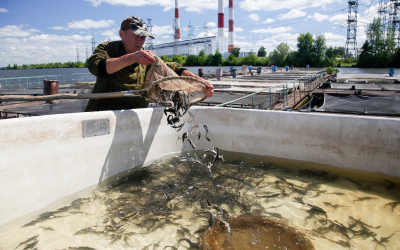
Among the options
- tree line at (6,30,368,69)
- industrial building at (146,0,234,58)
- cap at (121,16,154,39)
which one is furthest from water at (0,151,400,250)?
industrial building at (146,0,234,58)

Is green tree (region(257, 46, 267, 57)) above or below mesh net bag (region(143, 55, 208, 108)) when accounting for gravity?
above

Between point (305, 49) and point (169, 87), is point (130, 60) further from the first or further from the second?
point (305, 49)

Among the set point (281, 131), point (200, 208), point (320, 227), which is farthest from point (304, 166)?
point (200, 208)

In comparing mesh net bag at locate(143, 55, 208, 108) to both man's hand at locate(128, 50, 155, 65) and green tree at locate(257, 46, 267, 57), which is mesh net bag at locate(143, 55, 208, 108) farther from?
green tree at locate(257, 46, 267, 57)

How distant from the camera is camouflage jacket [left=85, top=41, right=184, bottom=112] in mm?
3441

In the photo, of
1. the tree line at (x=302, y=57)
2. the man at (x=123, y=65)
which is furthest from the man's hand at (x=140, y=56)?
the tree line at (x=302, y=57)

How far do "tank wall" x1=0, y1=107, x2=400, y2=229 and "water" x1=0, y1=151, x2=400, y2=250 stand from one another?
0.69 ft

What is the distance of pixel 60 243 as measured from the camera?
2.38 metres

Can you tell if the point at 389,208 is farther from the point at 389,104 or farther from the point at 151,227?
the point at 389,104

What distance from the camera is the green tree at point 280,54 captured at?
91188mm

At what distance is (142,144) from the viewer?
425 cm

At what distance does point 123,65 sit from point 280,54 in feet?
319

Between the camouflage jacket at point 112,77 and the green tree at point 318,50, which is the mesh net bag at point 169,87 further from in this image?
the green tree at point 318,50

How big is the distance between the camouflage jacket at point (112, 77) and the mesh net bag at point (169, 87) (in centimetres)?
25
